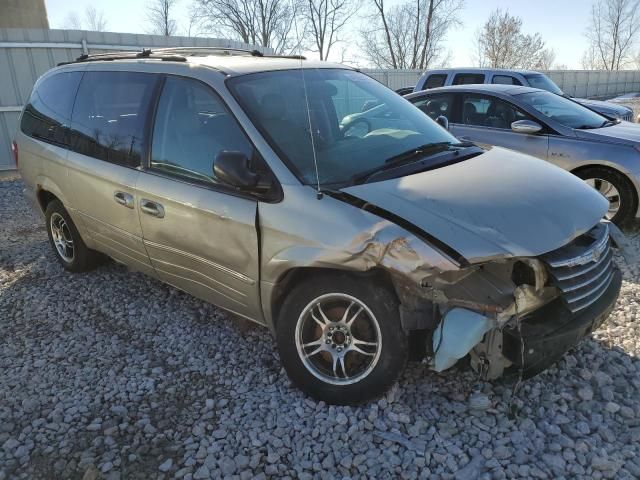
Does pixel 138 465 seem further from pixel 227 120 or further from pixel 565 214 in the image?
pixel 565 214

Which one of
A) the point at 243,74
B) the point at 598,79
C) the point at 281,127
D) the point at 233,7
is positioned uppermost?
the point at 233,7

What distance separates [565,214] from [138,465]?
8.38 feet

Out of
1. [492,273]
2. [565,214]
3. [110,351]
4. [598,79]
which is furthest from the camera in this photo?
[598,79]

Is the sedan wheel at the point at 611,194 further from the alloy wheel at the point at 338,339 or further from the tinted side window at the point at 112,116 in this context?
the tinted side window at the point at 112,116

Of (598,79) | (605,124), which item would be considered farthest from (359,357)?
(598,79)

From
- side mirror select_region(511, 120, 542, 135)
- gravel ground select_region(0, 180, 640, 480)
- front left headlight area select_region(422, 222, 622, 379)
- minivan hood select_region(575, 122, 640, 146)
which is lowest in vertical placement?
gravel ground select_region(0, 180, 640, 480)

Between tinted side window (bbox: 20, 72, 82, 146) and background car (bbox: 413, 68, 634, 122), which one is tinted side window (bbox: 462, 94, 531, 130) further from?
tinted side window (bbox: 20, 72, 82, 146)

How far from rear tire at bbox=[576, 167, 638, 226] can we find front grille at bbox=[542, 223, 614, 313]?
295 cm

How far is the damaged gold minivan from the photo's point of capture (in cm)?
247

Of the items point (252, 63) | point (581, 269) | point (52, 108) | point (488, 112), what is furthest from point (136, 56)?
point (488, 112)

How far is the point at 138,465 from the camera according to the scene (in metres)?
2.54

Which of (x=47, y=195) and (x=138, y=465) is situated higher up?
(x=47, y=195)

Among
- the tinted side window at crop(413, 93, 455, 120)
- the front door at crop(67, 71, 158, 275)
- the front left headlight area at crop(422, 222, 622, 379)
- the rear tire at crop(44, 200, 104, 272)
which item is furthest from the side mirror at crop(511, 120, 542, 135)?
the rear tire at crop(44, 200, 104, 272)

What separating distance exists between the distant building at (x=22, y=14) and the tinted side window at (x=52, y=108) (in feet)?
66.2
